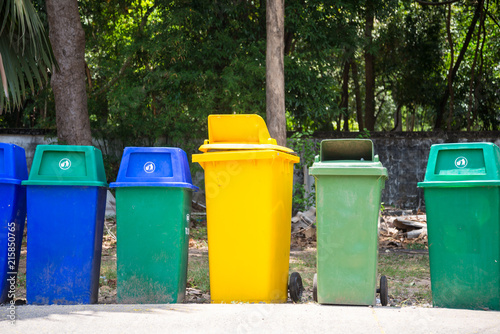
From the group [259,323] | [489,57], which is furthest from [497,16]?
[259,323]

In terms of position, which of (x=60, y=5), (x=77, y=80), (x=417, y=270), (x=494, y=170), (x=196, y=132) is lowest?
(x=417, y=270)

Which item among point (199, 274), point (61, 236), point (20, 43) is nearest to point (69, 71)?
point (20, 43)

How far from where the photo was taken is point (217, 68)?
11.3 m

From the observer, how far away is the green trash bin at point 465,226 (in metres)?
3.83

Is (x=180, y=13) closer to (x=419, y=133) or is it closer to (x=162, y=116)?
(x=162, y=116)

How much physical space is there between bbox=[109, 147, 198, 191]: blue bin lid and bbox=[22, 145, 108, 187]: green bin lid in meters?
0.22

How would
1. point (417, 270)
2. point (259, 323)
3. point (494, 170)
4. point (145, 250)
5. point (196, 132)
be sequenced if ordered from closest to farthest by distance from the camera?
1. point (259, 323)
2. point (494, 170)
3. point (145, 250)
4. point (417, 270)
5. point (196, 132)

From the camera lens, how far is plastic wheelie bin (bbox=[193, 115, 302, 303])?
4.21m

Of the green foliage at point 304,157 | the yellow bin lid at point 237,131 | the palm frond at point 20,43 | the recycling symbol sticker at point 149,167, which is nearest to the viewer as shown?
the recycling symbol sticker at point 149,167

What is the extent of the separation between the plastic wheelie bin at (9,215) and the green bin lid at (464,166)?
10.8 feet

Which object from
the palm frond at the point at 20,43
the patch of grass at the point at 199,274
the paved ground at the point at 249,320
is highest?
the palm frond at the point at 20,43

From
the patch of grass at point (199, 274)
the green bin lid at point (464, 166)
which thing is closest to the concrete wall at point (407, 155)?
the patch of grass at point (199, 274)

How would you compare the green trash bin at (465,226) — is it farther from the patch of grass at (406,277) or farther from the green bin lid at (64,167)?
the green bin lid at (64,167)

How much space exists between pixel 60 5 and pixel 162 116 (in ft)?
9.39
